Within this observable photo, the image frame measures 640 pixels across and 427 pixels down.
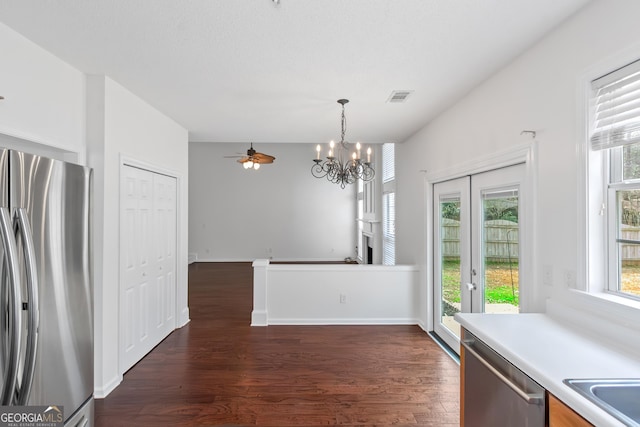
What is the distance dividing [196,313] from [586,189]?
475 centimetres

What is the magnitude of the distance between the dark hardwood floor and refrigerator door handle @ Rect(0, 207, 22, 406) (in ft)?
4.24

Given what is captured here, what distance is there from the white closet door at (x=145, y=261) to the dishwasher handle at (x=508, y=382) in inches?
109

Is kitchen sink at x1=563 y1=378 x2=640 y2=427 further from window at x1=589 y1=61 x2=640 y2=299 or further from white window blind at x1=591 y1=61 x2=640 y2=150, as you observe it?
white window blind at x1=591 y1=61 x2=640 y2=150

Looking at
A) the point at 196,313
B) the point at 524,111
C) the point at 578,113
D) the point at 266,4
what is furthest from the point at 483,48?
the point at 196,313

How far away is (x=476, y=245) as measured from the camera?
2.86 meters

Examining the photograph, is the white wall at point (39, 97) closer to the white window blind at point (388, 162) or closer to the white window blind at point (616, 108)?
the white window blind at point (616, 108)

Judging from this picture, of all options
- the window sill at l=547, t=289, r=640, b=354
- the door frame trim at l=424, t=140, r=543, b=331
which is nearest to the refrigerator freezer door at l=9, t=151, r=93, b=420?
the window sill at l=547, t=289, r=640, b=354

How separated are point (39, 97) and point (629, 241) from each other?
352 cm

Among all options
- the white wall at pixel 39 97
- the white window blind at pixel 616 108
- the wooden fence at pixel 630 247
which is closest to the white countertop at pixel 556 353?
the wooden fence at pixel 630 247

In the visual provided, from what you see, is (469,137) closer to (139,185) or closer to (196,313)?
(139,185)

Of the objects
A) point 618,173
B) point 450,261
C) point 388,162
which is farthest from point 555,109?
point 388,162

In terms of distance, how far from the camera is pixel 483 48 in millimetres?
2062

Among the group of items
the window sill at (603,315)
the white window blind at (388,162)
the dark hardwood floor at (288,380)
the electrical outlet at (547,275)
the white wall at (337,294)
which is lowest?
the dark hardwood floor at (288,380)

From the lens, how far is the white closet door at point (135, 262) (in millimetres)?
2834
